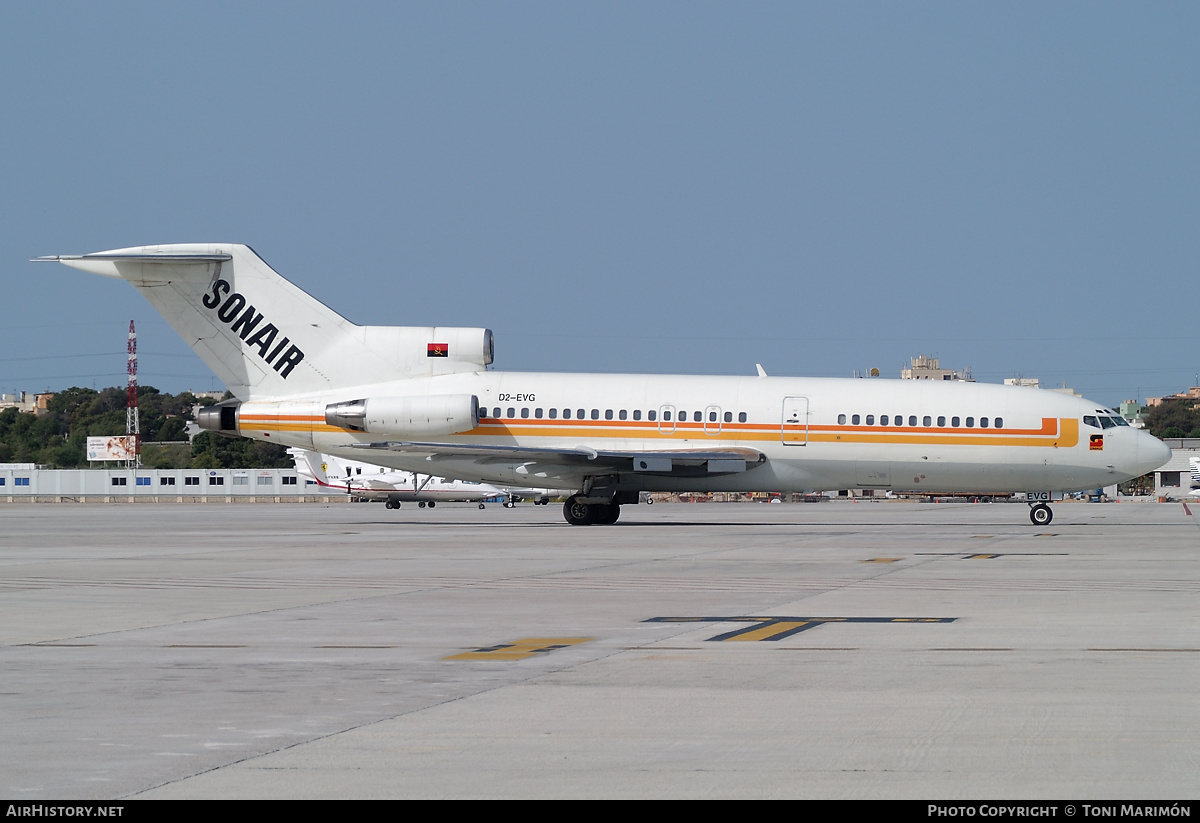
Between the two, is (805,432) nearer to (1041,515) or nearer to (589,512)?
(589,512)

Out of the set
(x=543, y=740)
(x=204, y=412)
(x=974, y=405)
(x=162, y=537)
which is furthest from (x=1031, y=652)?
(x=204, y=412)

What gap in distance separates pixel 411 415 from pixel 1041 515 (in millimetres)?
17928

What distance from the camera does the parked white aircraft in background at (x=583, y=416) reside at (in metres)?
36.8

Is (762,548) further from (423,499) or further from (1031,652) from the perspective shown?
(423,499)

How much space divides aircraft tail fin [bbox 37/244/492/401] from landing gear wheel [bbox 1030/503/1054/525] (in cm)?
→ 1634

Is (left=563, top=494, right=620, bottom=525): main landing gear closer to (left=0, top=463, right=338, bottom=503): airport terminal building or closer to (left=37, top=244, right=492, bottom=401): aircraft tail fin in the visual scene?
(left=37, top=244, right=492, bottom=401): aircraft tail fin

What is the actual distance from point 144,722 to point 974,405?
32.0 m

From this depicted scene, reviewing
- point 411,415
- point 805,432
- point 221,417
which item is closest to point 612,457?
point 805,432

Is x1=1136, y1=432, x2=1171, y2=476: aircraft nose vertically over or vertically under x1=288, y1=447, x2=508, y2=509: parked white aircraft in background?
over

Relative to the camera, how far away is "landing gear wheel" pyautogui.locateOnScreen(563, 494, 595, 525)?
3800 cm

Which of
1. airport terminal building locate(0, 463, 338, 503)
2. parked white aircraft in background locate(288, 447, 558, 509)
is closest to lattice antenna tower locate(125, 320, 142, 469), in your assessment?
airport terminal building locate(0, 463, 338, 503)

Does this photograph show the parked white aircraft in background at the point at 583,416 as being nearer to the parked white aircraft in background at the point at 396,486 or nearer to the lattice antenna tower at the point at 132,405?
the parked white aircraft in background at the point at 396,486

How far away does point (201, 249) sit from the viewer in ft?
128

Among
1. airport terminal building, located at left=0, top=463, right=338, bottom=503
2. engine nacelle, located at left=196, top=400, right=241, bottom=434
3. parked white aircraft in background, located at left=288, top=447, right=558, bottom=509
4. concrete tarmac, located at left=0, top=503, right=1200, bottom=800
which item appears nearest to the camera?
concrete tarmac, located at left=0, top=503, right=1200, bottom=800
